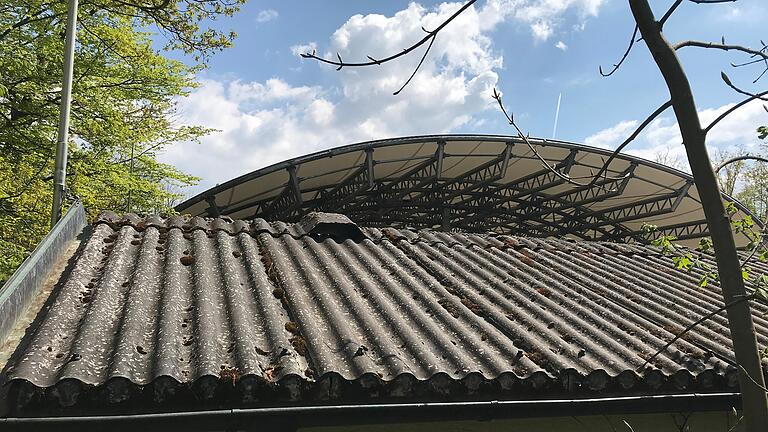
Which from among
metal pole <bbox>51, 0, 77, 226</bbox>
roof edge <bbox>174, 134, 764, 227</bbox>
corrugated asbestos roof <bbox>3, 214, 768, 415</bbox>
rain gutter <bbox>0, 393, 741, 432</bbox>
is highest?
roof edge <bbox>174, 134, 764, 227</bbox>

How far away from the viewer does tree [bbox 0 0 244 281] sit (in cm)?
985

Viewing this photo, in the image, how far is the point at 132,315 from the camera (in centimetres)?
284

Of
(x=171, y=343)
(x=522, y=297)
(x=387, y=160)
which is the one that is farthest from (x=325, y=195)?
(x=171, y=343)

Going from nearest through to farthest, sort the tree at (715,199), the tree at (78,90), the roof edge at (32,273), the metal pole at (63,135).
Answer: the tree at (715,199) < the roof edge at (32,273) < the metal pole at (63,135) < the tree at (78,90)

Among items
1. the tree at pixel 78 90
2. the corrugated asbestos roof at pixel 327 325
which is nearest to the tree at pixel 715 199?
the corrugated asbestos roof at pixel 327 325

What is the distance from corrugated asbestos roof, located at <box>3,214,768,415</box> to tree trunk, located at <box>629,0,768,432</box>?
0.98m

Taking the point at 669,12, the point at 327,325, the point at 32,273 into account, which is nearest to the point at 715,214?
the point at 669,12

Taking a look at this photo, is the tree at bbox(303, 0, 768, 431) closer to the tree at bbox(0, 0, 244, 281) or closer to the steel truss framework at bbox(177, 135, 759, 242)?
the tree at bbox(0, 0, 244, 281)

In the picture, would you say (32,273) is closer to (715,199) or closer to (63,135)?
(715,199)

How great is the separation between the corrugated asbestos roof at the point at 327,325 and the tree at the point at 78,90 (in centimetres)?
669

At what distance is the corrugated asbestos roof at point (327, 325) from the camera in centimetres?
235

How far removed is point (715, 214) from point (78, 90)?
11433 millimetres

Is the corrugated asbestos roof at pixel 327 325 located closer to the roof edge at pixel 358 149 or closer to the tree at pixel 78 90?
the tree at pixel 78 90

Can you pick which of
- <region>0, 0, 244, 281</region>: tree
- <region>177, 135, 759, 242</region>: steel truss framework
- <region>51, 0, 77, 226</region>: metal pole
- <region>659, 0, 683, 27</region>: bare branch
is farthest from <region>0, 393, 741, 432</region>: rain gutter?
<region>177, 135, 759, 242</region>: steel truss framework
